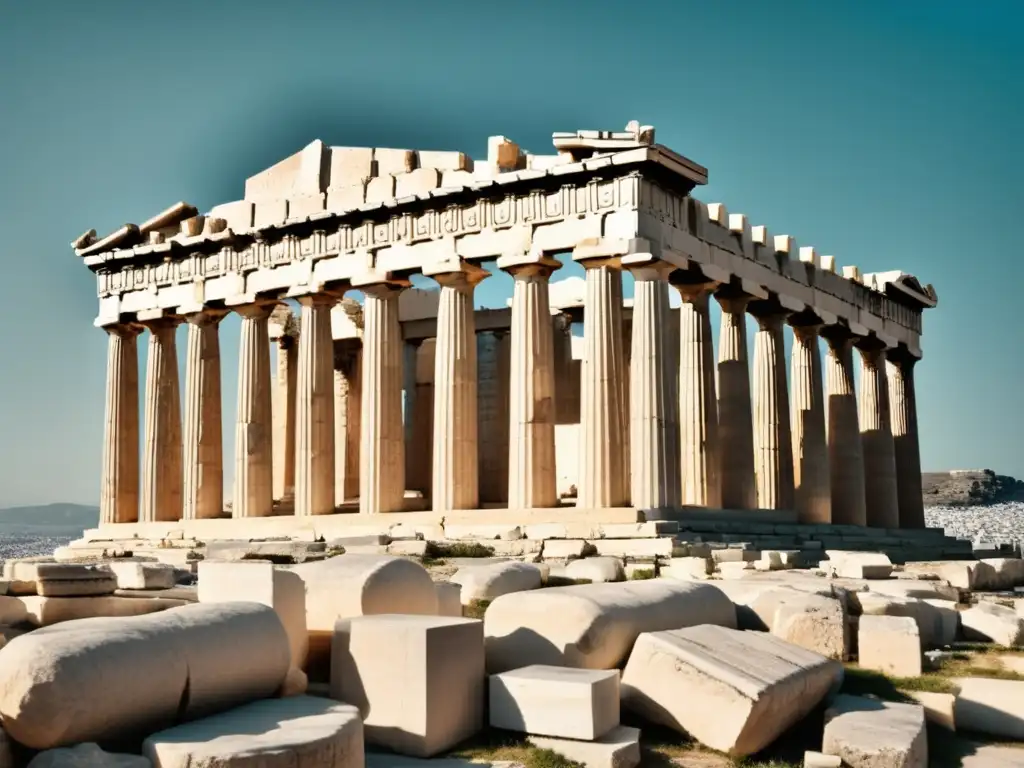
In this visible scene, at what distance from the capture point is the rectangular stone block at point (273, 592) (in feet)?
33.3

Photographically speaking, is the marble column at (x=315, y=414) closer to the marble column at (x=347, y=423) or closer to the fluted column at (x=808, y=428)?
the marble column at (x=347, y=423)

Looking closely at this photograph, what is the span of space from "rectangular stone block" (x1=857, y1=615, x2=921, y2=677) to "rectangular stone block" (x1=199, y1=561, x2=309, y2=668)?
5.94 m

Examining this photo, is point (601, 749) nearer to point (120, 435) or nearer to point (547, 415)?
point (547, 415)

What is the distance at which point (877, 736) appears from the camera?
9.56 m

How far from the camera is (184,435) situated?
3631cm

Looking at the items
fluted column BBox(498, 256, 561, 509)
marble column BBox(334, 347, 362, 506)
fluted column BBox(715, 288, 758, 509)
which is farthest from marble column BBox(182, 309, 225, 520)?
fluted column BBox(715, 288, 758, 509)

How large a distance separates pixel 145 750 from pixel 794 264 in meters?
30.2

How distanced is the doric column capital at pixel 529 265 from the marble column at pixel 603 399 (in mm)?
1068

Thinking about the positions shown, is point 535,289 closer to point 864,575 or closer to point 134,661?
point 864,575

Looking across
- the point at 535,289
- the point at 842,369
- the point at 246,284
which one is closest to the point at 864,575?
the point at 535,289

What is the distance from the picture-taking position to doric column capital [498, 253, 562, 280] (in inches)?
1153

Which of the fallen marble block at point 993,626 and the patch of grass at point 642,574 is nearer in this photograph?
the fallen marble block at point 993,626

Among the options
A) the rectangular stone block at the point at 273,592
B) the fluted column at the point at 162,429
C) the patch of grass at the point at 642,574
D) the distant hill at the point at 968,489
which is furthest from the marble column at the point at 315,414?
the distant hill at the point at 968,489

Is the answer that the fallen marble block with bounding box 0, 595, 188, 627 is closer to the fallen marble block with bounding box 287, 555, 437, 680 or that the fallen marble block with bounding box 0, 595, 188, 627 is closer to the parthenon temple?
the fallen marble block with bounding box 287, 555, 437, 680
